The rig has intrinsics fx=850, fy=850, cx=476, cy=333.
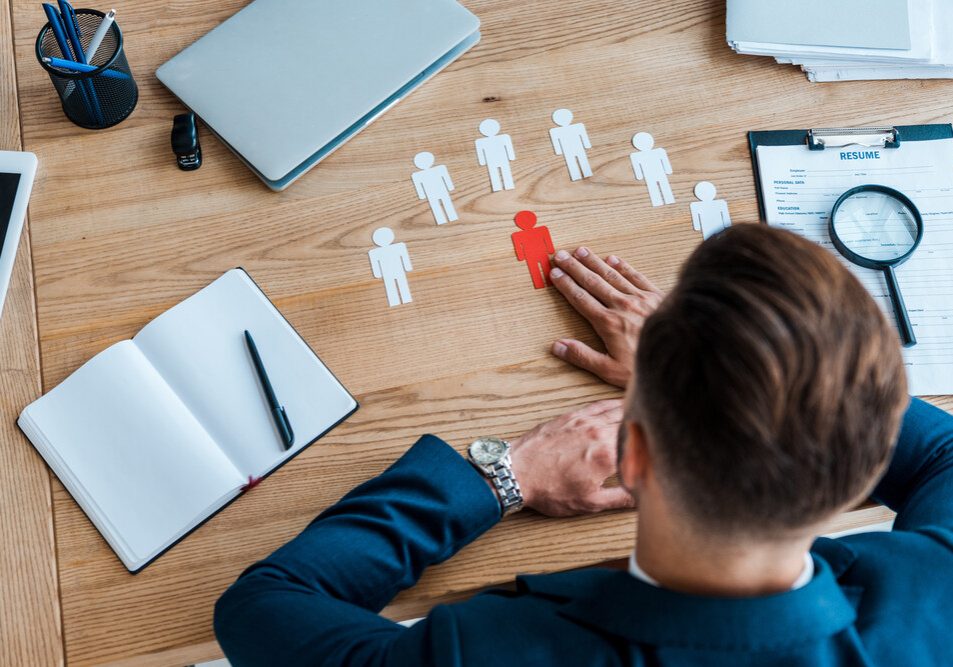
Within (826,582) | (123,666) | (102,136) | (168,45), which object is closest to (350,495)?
(123,666)

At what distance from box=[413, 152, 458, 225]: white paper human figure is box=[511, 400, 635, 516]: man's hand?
13.4 inches

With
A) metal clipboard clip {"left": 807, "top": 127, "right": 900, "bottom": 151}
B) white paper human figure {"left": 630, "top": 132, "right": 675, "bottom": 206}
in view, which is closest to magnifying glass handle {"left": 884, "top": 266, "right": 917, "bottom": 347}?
metal clipboard clip {"left": 807, "top": 127, "right": 900, "bottom": 151}

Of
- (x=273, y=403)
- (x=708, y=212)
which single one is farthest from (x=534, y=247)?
(x=273, y=403)

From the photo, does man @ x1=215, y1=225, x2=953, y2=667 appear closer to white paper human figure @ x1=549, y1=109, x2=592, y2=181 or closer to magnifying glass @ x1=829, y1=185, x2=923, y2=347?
magnifying glass @ x1=829, y1=185, x2=923, y2=347

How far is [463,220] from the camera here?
3.96 ft

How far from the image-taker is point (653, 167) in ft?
4.10

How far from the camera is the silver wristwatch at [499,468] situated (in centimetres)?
101

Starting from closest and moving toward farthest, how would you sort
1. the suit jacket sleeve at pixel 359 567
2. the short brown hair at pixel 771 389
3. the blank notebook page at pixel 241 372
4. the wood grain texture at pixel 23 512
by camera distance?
the short brown hair at pixel 771 389 < the suit jacket sleeve at pixel 359 567 < the wood grain texture at pixel 23 512 < the blank notebook page at pixel 241 372

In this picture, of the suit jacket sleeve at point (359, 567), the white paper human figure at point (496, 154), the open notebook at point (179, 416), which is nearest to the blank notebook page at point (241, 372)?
the open notebook at point (179, 416)

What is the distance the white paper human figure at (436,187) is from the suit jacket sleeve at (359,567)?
34 centimetres

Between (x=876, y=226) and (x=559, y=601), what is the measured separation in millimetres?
752

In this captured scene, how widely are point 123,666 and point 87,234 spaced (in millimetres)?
573

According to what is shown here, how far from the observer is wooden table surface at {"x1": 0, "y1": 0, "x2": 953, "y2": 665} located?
1.00m

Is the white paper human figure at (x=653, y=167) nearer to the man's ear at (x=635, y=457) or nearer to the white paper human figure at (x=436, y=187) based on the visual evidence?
the white paper human figure at (x=436, y=187)
